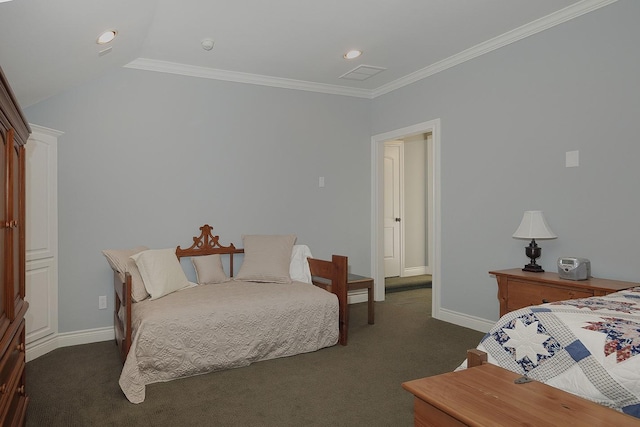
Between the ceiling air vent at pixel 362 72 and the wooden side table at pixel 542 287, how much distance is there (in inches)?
91.9

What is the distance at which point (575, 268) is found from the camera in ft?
9.45

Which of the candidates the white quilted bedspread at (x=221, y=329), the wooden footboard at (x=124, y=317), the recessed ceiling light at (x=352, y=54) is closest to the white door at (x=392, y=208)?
the recessed ceiling light at (x=352, y=54)

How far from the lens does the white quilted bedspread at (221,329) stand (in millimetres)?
2801

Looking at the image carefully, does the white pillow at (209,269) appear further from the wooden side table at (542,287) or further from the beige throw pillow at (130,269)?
the wooden side table at (542,287)

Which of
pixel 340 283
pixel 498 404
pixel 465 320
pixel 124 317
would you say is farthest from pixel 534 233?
pixel 124 317

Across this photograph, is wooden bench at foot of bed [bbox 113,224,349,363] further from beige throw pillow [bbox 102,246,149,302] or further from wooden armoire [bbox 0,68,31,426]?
wooden armoire [bbox 0,68,31,426]

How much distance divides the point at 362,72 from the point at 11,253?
11.6ft

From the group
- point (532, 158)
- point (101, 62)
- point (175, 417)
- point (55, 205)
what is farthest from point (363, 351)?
point (101, 62)

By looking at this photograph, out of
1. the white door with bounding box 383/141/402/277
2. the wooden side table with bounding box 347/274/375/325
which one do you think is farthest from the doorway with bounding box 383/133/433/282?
the wooden side table with bounding box 347/274/375/325

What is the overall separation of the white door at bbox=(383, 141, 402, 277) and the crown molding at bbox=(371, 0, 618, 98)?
1.83 m

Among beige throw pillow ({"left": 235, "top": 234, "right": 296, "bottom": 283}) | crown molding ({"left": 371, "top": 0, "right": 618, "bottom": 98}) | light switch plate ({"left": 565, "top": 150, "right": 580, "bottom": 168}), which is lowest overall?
beige throw pillow ({"left": 235, "top": 234, "right": 296, "bottom": 283})

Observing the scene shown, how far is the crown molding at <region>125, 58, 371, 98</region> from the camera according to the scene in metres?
4.03

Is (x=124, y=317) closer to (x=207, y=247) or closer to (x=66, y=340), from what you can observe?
(x=66, y=340)

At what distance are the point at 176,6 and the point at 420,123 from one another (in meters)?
2.62
